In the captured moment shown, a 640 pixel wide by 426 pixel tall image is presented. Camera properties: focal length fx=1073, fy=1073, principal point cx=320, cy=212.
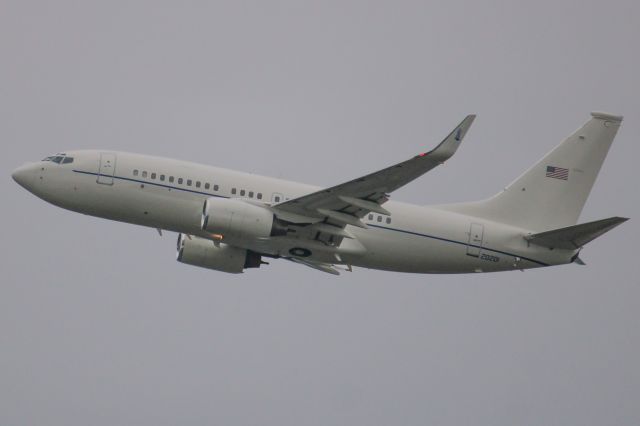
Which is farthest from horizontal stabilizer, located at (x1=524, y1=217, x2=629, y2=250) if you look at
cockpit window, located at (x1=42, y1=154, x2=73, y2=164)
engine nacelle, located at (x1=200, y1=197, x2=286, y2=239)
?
cockpit window, located at (x1=42, y1=154, x2=73, y2=164)

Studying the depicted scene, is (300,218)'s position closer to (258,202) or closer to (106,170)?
(258,202)

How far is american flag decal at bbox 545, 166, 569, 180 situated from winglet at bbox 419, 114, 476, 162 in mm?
14535

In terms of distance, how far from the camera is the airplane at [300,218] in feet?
154

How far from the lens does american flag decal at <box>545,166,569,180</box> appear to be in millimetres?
54688

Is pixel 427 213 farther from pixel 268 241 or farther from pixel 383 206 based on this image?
pixel 268 241

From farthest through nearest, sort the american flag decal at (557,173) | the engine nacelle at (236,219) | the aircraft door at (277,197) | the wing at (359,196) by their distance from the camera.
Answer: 1. the american flag decal at (557,173)
2. the aircraft door at (277,197)
3. the engine nacelle at (236,219)
4. the wing at (359,196)

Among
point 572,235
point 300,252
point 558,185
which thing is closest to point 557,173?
point 558,185

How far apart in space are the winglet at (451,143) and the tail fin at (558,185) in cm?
1129

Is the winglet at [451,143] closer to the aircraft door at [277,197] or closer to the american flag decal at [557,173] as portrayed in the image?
the aircraft door at [277,197]

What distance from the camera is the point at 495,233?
51.3m

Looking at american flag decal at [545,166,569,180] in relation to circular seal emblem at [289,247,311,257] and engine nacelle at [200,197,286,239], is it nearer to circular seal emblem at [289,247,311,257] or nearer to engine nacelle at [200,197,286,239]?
circular seal emblem at [289,247,311,257]

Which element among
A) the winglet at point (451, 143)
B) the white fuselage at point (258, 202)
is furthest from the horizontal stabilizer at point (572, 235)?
the winglet at point (451, 143)

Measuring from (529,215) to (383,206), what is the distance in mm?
8056

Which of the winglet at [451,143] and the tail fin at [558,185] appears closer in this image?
the winglet at [451,143]
